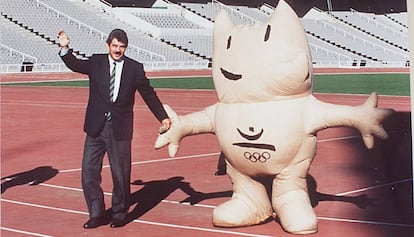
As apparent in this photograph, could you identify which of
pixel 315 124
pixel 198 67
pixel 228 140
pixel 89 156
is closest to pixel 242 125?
pixel 228 140

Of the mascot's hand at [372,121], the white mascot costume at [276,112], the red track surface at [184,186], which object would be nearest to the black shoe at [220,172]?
the red track surface at [184,186]

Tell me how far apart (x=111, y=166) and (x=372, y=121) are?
1.53 meters

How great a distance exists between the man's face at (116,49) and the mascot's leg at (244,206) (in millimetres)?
921

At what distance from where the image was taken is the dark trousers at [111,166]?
12.6 ft

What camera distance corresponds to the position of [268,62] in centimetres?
351

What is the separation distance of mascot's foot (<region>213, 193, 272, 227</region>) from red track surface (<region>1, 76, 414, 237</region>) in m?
0.04

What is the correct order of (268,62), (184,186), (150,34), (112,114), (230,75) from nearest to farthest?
(268,62)
(230,75)
(112,114)
(184,186)
(150,34)

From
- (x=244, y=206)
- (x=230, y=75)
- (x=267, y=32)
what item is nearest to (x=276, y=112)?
(x=230, y=75)

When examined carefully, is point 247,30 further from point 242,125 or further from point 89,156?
point 89,156

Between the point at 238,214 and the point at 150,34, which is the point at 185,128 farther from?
the point at 150,34

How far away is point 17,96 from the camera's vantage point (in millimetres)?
13453

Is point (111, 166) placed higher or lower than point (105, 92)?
lower

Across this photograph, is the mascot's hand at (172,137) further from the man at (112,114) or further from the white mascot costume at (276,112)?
the white mascot costume at (276,112)

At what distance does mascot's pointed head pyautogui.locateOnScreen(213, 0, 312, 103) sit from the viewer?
3506 millimetres
